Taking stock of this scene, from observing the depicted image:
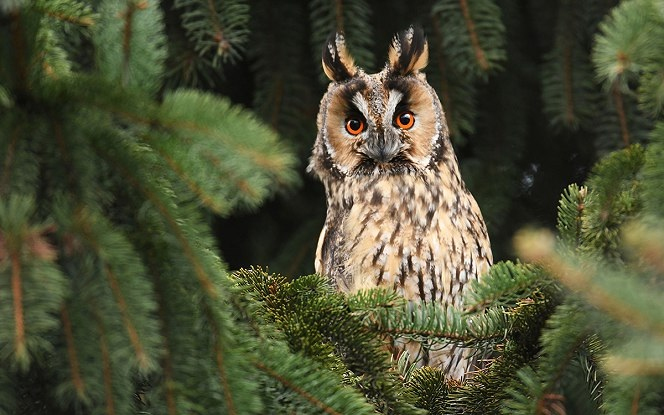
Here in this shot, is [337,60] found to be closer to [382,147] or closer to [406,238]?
[382,147]

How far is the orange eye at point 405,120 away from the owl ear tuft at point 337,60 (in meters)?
0.19

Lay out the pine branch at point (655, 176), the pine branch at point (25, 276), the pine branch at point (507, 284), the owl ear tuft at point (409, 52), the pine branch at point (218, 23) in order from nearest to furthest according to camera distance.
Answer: the pine branch at point (25, 276)
the pine branch at point (655, 176)
the pine branch at point (507, 284)
the pine branch at point (218, 23)
the owl ear tuft at point (409, 52)

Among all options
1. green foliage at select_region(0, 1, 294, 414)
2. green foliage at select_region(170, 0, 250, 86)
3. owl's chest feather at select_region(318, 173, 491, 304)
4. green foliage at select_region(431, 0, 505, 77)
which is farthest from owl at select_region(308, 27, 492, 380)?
green foliage at select_region(0, 1, 294, 414)

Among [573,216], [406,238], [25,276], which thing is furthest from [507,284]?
[406,238]

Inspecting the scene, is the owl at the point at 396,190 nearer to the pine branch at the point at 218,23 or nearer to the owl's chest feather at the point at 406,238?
the owl's chest feather at the point at 406,238

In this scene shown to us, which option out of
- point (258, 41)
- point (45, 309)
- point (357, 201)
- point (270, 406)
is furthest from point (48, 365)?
point (258, 41)

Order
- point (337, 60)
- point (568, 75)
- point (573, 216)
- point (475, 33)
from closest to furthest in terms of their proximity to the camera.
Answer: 1. point (573, 216)
2. point (475, 33)
3. point (337, 60)
4. point (568, 75)

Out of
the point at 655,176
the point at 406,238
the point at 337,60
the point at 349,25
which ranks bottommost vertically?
the point at 406,238

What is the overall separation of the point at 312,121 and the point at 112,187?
206 cm

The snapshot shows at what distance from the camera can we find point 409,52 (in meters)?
2.98

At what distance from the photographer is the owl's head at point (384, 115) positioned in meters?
2.92

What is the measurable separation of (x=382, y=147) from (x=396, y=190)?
14 cm

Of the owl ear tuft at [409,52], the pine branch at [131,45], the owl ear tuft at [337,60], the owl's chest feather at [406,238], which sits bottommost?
the owl's chest feather at [406,238]

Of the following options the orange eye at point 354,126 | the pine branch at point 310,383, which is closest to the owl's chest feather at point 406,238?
the orange eye at point 354,126
